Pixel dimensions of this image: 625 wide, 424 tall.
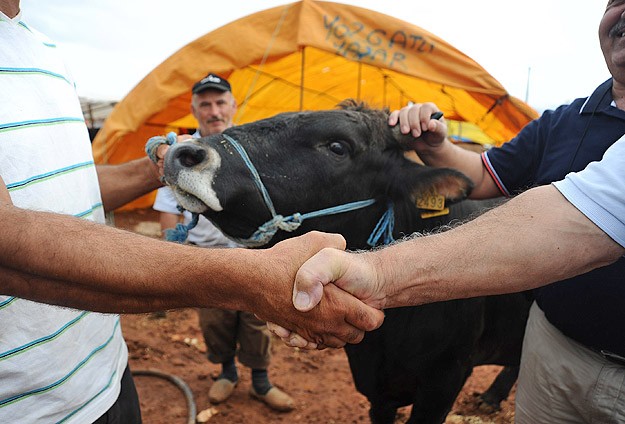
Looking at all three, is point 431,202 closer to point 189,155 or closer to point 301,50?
point 189,155

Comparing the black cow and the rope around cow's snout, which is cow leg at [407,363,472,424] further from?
the rope around cow's snout

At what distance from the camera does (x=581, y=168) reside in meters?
2.19

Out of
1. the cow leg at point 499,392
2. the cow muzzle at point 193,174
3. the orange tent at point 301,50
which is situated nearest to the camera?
the cow muzzle at point 193,174

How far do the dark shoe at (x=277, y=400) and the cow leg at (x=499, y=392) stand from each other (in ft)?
7.07

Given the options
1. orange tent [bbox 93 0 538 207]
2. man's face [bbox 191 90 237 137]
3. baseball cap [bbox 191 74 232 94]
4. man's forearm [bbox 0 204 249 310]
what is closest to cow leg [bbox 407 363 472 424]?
man's forearm [bbox 0 204 249 310]

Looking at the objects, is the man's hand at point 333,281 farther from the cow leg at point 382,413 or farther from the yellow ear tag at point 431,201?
the cow leg at point 382,413

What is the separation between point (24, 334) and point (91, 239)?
2.12 ft

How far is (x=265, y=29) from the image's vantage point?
6.44 meters

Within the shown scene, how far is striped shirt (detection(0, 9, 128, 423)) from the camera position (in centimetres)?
160

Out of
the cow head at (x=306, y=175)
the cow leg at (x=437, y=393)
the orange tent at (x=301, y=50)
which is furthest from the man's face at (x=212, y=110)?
the cow leg at (x=437, y=393)

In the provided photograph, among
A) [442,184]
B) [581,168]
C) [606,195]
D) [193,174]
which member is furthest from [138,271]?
[581,168]

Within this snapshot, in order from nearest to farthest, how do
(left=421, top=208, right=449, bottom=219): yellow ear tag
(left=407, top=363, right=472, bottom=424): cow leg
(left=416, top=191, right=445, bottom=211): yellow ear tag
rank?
(left=416, top=191, right=445, bottom=211): yellow ear tag → (left=421, top=208, right=449, bottom=219): yellow ear tag → (left=407, top=363, right=472, bottom=424): cow leg

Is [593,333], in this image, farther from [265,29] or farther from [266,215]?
[265,29]

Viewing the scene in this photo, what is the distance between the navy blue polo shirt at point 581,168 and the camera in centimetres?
203
